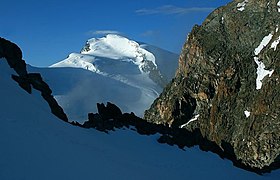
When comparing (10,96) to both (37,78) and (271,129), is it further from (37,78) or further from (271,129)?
(271,129)

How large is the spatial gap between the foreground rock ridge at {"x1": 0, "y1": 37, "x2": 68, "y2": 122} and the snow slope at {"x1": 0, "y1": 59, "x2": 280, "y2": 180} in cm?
120

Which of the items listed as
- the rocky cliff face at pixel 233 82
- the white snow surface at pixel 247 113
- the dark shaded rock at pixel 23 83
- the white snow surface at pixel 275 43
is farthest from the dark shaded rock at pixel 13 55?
the white snow surface at pixel 275 43

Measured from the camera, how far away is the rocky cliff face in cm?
10919

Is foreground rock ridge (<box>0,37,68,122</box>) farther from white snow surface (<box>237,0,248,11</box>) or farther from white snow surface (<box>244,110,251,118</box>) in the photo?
white snow surface (<box>237,0,248,11</box>)

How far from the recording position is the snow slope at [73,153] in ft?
61.7

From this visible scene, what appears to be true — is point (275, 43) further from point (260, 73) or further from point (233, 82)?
point (233, 82)

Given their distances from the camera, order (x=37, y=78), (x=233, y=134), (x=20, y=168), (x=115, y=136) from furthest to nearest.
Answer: (x=233, y=134) < (x=37, y=78) < (x=115, y=136) < (x=20, y=168)

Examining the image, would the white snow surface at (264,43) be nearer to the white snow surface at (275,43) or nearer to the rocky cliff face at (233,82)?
the rocky cliff face at (233,82)

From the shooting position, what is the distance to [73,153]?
22219mm

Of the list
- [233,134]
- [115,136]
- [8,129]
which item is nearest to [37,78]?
[115,136]

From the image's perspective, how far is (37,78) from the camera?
3697 cm

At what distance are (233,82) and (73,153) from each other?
108892mm

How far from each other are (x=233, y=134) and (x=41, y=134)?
327ft

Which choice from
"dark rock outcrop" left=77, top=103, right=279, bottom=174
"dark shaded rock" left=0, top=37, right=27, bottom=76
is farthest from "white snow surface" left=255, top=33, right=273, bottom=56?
"dark shaded rock" left=0, top=37, right=27, bottom=76
